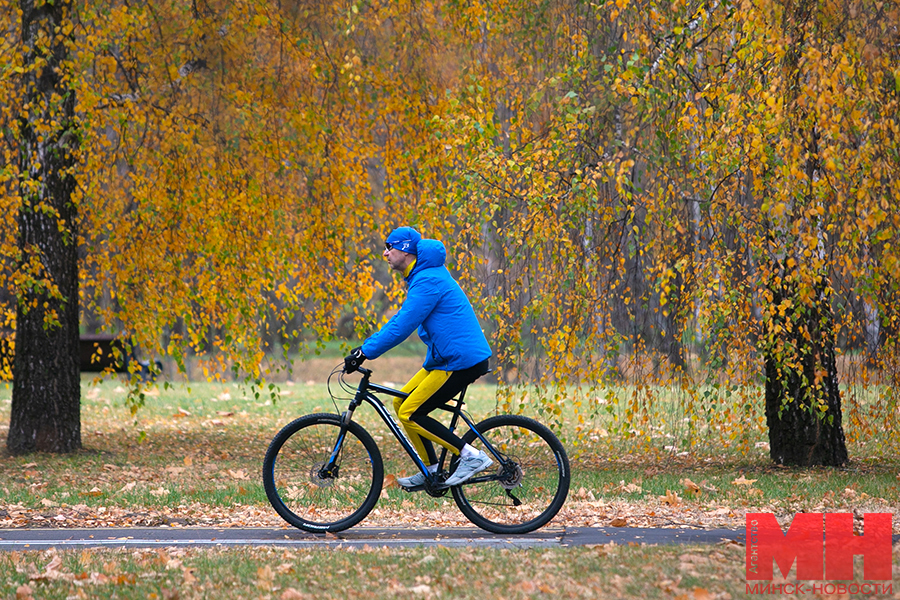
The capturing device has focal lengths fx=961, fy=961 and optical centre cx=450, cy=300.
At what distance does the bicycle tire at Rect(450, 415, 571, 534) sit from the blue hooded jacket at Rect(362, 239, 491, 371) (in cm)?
47

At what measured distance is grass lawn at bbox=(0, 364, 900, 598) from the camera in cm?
457

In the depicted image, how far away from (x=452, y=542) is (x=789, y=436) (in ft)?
15.3

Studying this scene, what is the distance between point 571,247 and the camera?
8094 mm

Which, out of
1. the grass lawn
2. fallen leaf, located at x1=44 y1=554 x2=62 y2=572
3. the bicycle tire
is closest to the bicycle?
the bicycle tire

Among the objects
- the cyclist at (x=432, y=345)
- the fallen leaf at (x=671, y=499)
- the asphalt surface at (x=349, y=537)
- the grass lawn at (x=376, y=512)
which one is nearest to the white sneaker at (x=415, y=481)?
the cyclist at (x=432, y=345)

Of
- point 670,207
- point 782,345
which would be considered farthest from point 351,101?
point 782,345

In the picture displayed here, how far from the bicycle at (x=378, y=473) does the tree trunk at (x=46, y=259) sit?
3.91m

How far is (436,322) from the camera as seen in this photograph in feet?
19.1

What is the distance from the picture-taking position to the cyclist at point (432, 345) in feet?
18.8

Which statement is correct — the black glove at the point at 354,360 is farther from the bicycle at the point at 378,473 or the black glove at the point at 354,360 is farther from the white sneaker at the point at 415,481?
the white sneaker at the point at 415,481

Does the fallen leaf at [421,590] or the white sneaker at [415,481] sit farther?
the white sneaker at [415,481]

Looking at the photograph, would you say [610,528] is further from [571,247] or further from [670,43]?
[670,43]

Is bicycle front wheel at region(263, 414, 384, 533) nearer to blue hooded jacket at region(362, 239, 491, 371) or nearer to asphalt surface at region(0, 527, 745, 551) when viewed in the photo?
asphalt surface at region(0, 527, 745, 551)

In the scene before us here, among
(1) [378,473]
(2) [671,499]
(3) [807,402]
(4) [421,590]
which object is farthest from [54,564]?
(3) [807,402]
